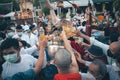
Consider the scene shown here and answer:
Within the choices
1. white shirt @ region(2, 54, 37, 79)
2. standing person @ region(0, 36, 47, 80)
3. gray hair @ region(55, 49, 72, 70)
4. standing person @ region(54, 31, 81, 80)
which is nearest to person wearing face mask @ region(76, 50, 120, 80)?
standing person @ region(54, 31, 81, 80)

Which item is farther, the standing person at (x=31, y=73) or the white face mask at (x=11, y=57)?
the white face mask at (x=11, y=57)

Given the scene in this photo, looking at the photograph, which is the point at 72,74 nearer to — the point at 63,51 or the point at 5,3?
the point at 63,51

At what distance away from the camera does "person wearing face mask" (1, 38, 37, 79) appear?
492cm

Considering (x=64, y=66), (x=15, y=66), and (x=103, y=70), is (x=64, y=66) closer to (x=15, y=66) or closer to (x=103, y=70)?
(x=103, y=70)

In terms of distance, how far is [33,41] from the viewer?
1052cm

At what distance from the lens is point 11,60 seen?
491cm

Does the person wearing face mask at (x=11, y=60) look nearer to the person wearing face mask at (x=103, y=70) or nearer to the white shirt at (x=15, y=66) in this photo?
the white shirt at (x=15, y=66)

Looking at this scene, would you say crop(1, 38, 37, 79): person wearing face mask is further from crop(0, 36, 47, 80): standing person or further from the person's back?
the person's back

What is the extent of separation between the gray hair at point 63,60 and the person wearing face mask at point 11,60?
0.81 meters

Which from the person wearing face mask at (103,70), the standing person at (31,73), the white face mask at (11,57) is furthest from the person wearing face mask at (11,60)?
the person wearing face mask at (103,70)

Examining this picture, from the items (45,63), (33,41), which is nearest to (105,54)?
(45,63)

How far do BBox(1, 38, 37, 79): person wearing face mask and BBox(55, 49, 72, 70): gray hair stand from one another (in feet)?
2.65

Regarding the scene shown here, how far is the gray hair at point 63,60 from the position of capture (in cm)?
436

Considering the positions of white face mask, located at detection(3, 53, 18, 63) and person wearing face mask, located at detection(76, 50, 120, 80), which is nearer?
person wearing face mask, located at detection(76, 50, 120, 80)
